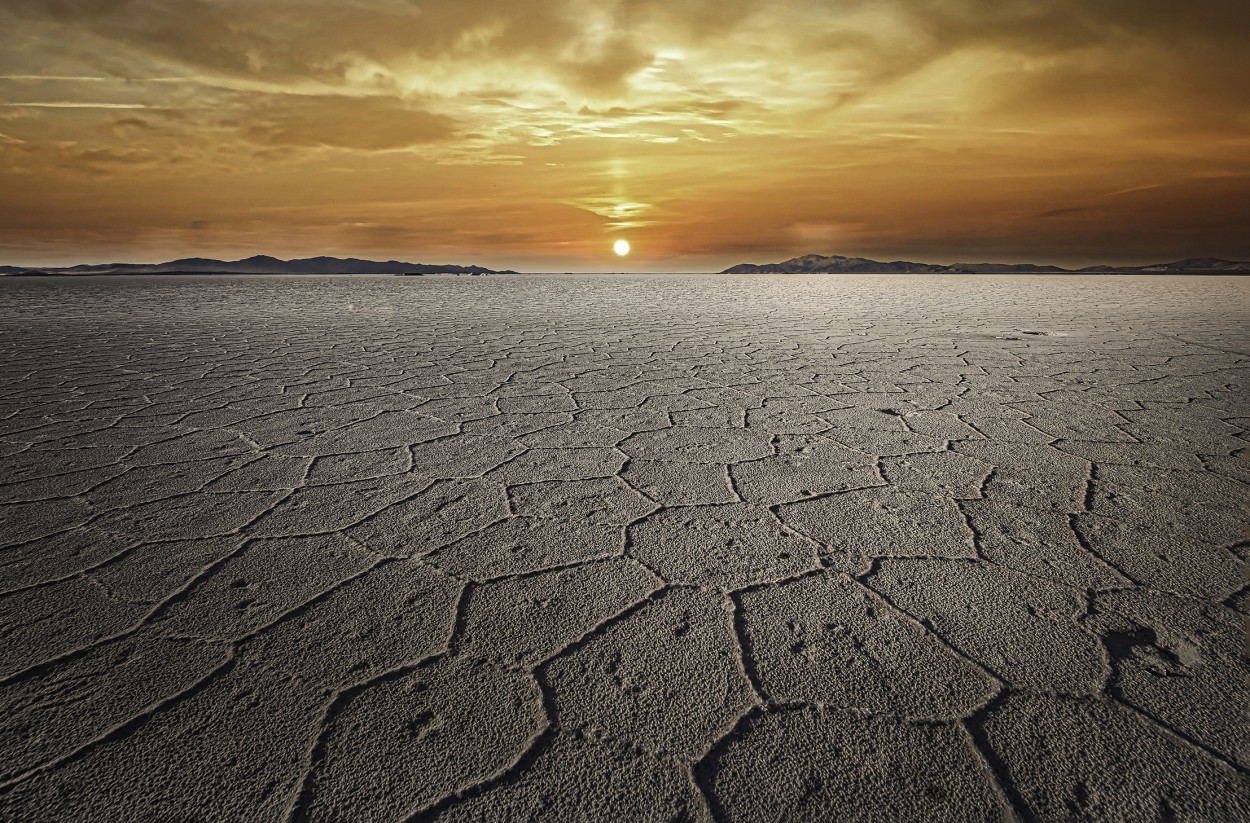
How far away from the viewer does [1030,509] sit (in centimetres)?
187

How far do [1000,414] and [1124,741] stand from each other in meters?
2.30

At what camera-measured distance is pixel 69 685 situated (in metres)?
1.14

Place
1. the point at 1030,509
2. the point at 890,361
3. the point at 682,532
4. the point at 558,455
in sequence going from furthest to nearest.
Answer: the point at 890,361 → the point at 558,455 → the point at 1030,509 → the point at 682,532

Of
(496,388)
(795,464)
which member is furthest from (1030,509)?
(496,388)

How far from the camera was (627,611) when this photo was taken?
4.51 feet

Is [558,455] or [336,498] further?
[558,455]

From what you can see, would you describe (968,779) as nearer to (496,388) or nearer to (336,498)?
(336,498)

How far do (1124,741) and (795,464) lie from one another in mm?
1339

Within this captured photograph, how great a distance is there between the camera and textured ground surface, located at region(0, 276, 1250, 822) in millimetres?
944

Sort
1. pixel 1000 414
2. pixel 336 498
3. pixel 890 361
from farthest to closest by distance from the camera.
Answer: pixel 890 361, pixel 1000 414, pixel 336 498

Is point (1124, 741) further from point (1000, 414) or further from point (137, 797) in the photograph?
point (1000, 414)

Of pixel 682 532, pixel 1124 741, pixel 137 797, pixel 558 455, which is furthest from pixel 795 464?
pixel 137 797

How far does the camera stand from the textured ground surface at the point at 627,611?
3.10 feet

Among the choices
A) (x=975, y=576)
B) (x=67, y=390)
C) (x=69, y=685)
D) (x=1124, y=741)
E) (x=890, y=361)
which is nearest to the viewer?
(x=1124, y=741)
